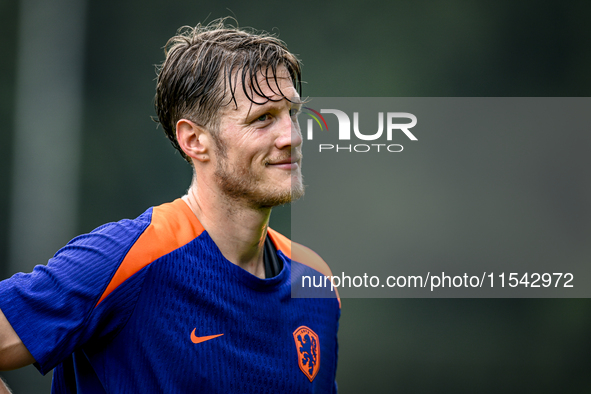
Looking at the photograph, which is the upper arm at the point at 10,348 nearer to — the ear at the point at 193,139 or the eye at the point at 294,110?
the ear at the point at 193,139

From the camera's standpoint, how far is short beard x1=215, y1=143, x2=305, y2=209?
145 centimetres

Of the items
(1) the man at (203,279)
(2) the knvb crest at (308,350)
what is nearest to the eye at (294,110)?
(1) the man at (203,279)

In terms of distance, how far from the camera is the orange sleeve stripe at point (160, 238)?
47.9 inches

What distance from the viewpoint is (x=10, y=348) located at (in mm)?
1096

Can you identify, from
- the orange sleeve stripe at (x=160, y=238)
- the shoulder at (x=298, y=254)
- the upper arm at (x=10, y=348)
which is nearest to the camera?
the upper arm at (x=10, y=348)

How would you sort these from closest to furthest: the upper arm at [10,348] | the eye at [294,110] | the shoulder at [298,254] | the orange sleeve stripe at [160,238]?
the upper arm at [10,348] < the orange sleeve stripe at [160,238] < the eye at [294,110] < the shoulder at [298,254]

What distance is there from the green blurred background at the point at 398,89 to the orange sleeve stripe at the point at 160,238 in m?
2.01

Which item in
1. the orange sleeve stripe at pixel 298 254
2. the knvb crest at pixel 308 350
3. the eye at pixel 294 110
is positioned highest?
the eye at pixel 294 110

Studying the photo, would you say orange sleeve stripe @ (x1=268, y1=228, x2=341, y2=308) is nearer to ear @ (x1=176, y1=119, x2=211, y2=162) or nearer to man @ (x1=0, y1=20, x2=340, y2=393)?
man @ (x1=0, y1=20, x2=340, y2=393)

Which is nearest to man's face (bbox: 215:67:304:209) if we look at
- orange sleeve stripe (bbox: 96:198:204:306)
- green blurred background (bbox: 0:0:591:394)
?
orange sleeve stripe (bbox: 96:198:204:306)

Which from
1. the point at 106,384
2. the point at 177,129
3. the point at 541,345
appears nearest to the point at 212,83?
the point at 177,129

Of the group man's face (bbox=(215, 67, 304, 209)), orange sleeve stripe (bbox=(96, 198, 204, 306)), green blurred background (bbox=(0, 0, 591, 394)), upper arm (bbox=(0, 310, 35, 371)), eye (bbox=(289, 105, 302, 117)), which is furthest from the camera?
green blurred background (bbox=(0, 0, 591, 394))

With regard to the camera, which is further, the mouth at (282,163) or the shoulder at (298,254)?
the shoulder at (298,254)

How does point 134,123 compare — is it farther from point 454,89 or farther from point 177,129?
point 454,89
